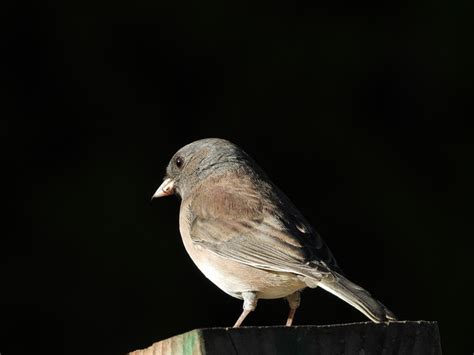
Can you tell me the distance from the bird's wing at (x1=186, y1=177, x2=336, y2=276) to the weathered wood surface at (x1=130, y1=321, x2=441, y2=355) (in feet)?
3.36

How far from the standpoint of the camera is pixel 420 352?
2.08 m

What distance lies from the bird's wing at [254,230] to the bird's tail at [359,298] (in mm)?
85

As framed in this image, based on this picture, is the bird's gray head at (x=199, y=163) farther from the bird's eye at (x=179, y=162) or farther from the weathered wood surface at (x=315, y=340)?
the weathered wood surface at (x=315, y=340)

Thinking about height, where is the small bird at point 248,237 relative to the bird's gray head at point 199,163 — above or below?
below

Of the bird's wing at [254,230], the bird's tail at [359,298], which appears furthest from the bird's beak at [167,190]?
the bird's tail at [359,298]

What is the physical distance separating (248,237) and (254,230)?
39mm

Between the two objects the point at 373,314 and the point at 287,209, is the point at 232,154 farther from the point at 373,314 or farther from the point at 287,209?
the point at 373,314

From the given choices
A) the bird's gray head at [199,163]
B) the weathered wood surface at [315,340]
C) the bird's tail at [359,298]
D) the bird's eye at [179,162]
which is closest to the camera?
the weathered wood surface at [315,340]

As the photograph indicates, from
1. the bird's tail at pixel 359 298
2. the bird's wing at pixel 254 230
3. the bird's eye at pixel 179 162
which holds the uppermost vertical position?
the bird's eye at pixel 179 162

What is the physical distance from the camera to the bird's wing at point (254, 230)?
10.8 feet

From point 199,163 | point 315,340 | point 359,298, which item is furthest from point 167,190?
point 315,340

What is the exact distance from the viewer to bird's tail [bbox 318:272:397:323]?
2578 mm

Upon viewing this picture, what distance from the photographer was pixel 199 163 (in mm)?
4359

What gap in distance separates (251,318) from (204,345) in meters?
3.26
